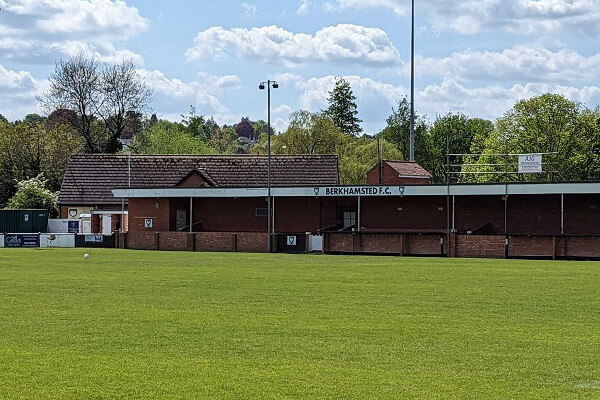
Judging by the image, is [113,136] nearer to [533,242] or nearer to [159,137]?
[159,137]

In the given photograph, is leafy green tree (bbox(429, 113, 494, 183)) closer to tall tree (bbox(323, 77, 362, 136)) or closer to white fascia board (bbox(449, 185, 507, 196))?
tall tree (bbox(323, 77, 362, 136))

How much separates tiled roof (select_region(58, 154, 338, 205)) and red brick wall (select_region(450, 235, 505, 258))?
22825mm

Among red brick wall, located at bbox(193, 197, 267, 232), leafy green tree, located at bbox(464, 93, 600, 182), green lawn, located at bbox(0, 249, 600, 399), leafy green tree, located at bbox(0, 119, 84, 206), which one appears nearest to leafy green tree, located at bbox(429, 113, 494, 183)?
leafy green tree, located at bbox(464, 93, 600, 182)

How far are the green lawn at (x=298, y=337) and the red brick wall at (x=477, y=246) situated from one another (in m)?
16.9

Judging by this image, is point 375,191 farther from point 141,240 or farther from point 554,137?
point 554,137

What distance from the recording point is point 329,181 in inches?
2931

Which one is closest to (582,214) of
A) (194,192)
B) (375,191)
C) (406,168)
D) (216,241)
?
(375,191)

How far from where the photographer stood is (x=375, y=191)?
5800cm

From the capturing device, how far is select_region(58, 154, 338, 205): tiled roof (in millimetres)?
74938

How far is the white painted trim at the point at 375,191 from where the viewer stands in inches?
2046

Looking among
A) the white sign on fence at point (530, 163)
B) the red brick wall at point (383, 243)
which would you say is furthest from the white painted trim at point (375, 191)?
the white sign on fence at point (530, 163)

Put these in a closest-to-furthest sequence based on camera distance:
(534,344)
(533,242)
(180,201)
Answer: (534,344), (533,242), (180,201)

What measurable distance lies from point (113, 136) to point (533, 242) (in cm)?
5861

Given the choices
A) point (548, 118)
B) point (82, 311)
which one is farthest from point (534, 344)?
point (548, 118)
